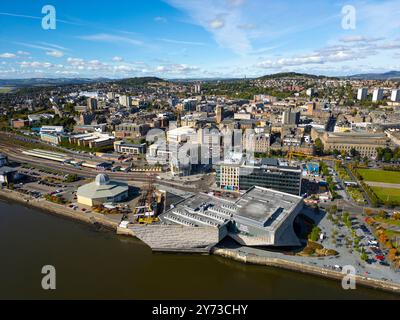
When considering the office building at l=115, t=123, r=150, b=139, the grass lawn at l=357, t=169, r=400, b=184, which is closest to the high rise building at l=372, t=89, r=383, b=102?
the grass lawn at l=357, t=169, r=400, b=184

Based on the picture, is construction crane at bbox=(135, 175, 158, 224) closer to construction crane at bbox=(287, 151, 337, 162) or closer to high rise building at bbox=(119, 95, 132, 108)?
construction crane at bbox=(287, 151, 337, 162)

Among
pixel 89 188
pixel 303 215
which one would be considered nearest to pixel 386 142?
pixel 303 215

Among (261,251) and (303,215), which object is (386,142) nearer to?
(303,215)

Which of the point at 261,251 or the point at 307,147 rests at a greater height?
the point at 307,147

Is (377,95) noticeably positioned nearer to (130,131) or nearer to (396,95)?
(396,95)

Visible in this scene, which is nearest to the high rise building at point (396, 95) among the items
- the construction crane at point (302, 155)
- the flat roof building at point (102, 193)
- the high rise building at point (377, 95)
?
the high rise building at point (377, 95)

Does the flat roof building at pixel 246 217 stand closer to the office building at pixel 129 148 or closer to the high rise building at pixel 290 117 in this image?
the office building at pixel 129 148
